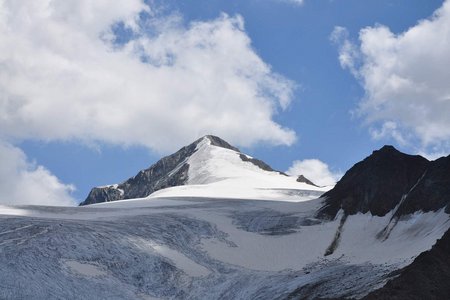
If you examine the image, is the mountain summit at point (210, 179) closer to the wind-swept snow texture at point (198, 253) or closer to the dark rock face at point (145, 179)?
the dark rock face at point (145, 179)

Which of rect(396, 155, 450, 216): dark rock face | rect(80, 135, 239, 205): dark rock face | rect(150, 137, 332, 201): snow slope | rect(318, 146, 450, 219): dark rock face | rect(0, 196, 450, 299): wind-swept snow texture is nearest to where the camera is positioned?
rect(0, 196, 450, 299): wind-swept snow texture

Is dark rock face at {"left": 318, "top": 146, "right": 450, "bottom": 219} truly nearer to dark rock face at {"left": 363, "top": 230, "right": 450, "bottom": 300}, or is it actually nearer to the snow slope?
dark rock face at {"left": 363, "top": 230, "right": 450, "bottom": 300}

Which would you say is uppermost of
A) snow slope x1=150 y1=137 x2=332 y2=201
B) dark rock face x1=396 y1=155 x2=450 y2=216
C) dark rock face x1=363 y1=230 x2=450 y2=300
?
snow slope x1=150 y1=137 x2=332 y2=201

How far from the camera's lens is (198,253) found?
2330 inches

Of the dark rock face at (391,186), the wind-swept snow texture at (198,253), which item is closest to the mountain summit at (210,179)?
the dark rock face at (391,186)

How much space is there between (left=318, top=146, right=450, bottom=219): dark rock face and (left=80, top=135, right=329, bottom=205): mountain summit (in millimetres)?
20570

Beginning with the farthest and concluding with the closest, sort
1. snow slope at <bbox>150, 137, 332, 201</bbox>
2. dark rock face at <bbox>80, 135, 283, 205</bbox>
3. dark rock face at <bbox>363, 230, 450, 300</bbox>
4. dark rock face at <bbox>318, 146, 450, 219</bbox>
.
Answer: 1. dark rock face at <bbox>80, 135, 283, 205</bbox>
2. snow slope at <bbox>150, 137, 332, 201</bbox>
3. dark rock face at <bbox>318, 146, 450, 219</bbox>
4. dark rock face at <bbox>363, 230, 450, 300</bbox>

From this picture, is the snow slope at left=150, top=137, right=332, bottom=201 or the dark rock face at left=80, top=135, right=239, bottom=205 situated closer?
the snow slope at left=150, top=137, right=332, bottom=201

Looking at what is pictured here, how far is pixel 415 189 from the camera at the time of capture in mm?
65250

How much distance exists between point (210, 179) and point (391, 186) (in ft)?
203

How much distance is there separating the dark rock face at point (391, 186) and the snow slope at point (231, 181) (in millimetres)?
19365

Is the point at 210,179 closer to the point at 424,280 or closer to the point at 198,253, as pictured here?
the point at 198,253

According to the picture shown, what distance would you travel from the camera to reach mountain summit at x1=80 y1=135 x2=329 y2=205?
333ft

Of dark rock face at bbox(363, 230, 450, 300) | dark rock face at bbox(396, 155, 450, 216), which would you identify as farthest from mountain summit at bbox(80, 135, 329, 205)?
dark rock face at bbox(363, 230, 450, 300)
